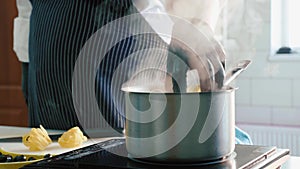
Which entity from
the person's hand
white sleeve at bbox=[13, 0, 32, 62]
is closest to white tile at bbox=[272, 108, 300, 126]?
white sleeve at bbox=[13, 0, 32, 62]

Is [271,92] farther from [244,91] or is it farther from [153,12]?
[153,12]

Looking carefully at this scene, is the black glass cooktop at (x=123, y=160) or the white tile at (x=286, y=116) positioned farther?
the white tile at (x=286, y=116)

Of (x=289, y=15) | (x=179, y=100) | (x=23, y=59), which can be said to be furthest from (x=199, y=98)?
(x=289, y=15)

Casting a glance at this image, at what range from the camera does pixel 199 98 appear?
0.57 m

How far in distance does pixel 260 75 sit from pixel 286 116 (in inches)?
6.6

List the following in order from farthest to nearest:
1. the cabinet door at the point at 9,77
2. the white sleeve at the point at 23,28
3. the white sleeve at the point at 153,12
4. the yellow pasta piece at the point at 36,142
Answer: the cabinet door at the point at 9,77 → the white sleeve at the point at 23,28 → the white sleeve at the point at 153,12 → the yellow pasta piece at the point at 36,142

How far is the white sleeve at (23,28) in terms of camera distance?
1.31 meters

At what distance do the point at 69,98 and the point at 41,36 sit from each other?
0.14 m

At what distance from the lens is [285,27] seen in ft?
6.48

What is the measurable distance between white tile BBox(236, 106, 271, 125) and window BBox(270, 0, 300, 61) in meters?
0.20

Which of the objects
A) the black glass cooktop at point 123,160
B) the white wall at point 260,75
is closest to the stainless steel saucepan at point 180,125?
the black glass cooktop at point 123,160

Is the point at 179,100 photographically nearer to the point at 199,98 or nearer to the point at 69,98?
the point at 199,98

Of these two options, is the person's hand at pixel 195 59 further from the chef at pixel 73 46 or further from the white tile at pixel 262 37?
the white tile at pixel 262 37

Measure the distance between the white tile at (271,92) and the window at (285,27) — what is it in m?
0.10
